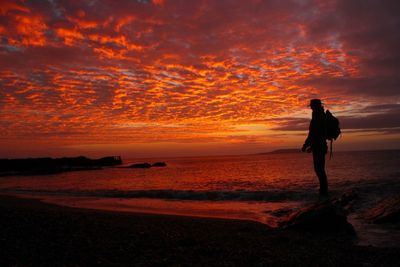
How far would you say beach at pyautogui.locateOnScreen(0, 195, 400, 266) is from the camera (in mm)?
5352

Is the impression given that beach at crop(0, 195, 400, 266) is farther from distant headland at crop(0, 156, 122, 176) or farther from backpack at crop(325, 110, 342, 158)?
distant headland at crop(0, 156, 122, 176)

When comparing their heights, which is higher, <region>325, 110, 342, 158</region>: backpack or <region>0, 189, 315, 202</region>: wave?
<region>325, 110, 342, 158</region>: backpack

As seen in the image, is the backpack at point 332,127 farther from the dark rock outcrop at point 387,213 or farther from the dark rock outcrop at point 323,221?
the dark rock outcrop at point 323,221

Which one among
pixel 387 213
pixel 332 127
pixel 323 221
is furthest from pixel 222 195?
pixel 323 221

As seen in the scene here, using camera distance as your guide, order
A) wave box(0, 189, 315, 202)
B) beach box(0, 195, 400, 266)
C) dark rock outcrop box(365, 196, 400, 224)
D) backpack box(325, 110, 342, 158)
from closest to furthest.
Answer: beach box(0, 195, 400, 266) → dark rock outcrop box(365, 196, 400, 224) → backpack box(325, 110, 342, 158) → wave box(0, 189, 315, 202)

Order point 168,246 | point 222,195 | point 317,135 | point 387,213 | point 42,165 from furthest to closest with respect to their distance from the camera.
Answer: point 42,165
point 222,195
point 317,135
point 387,213
point 168,246

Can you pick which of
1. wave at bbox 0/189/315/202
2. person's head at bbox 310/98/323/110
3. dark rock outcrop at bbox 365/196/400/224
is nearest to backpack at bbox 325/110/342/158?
person's head at bbox 310/98/323/110

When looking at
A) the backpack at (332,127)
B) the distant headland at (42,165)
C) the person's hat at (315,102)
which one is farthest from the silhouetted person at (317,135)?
the distant headland at (42,165)

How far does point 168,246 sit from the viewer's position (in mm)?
6453

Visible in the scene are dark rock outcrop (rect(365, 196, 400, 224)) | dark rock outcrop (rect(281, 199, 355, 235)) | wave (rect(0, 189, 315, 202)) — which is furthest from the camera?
wave (rect(0, 189, 315, 202))

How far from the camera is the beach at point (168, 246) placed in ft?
17.6

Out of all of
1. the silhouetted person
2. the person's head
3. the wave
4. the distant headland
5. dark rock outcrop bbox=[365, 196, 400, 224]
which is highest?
the person's head

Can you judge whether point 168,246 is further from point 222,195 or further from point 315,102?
point 222,195

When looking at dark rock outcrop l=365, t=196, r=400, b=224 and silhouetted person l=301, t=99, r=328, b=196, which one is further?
silhouetted person l=301, t=99, r=328, b=196
